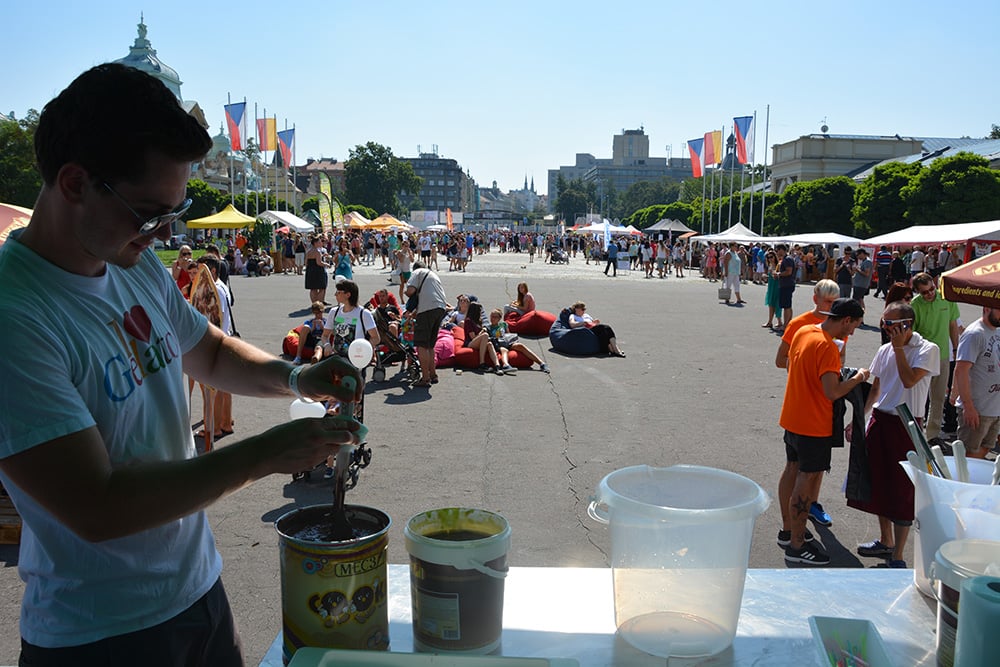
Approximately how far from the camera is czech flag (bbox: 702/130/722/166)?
43.6 metres

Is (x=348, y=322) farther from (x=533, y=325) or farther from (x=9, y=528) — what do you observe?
(x=533, y=325)

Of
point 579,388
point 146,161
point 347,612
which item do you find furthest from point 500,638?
point 579,388

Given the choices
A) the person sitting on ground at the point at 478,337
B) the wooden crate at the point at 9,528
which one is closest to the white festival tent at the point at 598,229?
the person sitting on ground at the point at 478,337

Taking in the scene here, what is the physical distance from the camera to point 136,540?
156cm

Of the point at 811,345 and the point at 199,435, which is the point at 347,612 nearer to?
the point at 811,345

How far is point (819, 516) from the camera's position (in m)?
5.58

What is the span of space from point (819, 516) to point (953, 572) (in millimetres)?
4330

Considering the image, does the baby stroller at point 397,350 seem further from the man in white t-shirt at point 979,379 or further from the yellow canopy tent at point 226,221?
the yellow canopy tent at point 226,221

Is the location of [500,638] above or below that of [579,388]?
above

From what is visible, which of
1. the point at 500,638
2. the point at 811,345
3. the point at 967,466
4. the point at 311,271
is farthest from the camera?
the point at 311,271

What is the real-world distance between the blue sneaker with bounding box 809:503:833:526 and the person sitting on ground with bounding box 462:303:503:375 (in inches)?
242

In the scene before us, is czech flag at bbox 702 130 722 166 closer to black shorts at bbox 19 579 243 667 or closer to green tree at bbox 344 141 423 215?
black shorts at bbox 19 579 243 667

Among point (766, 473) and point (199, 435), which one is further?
point (199, 435)

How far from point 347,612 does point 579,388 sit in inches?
350
